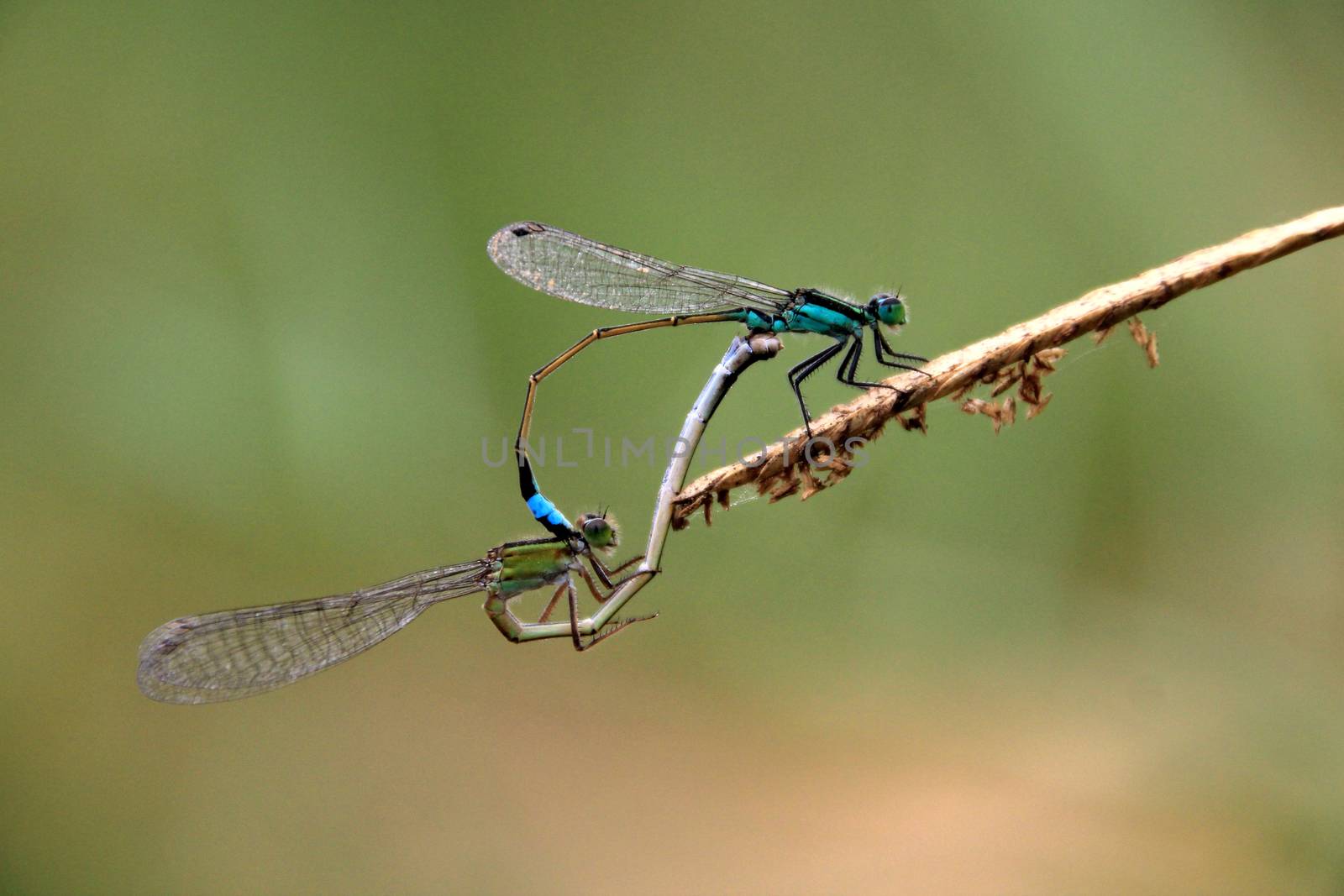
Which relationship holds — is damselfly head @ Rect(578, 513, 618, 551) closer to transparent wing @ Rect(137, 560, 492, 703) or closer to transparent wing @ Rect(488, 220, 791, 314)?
transparent wing @ Rect(137, 560, 492, 703)

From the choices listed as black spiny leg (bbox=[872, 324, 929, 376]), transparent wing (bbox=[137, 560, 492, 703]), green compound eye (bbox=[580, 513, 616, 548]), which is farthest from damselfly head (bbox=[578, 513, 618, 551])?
black spiny leg (bbox=[872, 324, 929, 376])

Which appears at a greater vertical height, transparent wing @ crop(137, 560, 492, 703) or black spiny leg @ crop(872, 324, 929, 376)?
black spiny leg @ crop(872, 324, 929, 376)

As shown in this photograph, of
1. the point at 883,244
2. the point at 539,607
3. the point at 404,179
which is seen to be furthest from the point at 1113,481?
the point at 404,179

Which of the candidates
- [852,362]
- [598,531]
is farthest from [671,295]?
[598,531]

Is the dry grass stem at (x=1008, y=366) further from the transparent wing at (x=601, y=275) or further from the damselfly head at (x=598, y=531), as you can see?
the transparent wing at (x=601, y=275)

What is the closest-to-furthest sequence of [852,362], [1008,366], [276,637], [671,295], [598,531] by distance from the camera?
[1008,366] → [598,531] → [276,637] → [852,362] → [671,295]

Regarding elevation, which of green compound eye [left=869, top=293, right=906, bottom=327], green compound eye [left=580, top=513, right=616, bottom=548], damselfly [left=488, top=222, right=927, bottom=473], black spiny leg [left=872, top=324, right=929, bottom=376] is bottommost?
green compound eye [left=580, top=513, right=616, bottom=548]

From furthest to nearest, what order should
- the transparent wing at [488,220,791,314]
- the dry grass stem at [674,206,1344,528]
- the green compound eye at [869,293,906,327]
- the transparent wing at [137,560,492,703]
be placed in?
the transparent wing at [488,220,791,314] < the green compound eye at [869,293,906,327] < the transparent wing at [137,560,492,703] < the dry grass stem at [674,206,1344,528]

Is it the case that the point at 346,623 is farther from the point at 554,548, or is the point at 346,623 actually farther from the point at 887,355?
the point at 887,355
